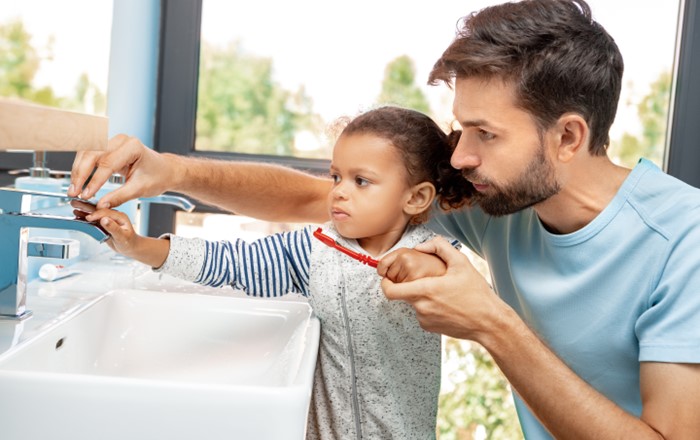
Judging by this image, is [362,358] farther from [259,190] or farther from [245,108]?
[245,108]

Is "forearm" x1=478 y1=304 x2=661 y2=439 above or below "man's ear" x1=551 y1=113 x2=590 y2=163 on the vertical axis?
below

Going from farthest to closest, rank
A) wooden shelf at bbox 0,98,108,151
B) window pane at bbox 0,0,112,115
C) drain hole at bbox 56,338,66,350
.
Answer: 1. window pane at bbox 0,0,112,115
2. drain hole at bbox 56,338,66,350
3. wooden shelf at bbox 0,98,108,151

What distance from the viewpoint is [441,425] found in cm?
273

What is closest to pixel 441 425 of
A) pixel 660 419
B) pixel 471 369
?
pixel 471 369

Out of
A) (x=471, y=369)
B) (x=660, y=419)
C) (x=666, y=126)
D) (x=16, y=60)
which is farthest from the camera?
(x=471, y=369)

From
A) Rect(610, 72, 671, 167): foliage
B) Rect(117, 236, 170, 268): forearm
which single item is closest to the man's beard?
Rect(117, 236, 170, 268): forearm

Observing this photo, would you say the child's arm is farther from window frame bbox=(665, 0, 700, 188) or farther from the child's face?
window frame bbox=(665, 0, 700, 188)

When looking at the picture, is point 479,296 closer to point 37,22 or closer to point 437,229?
point 437,229

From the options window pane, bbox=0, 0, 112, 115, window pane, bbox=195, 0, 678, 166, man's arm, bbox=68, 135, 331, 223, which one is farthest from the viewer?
window pane, bbox=195, 0, 678, 166

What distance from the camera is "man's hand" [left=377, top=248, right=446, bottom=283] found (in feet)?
3.39

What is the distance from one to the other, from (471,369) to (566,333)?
152 cm

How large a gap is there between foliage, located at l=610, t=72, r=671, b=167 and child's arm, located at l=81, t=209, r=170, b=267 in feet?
6.32

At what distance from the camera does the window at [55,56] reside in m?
1.36

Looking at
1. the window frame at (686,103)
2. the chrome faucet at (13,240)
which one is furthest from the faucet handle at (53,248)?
the window frame at (686,103)
